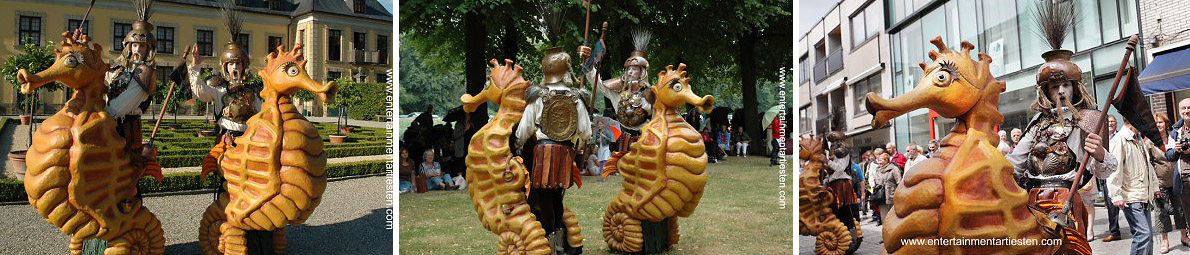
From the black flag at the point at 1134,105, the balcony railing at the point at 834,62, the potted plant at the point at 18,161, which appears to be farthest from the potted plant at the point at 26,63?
the black flag at the point at 1134,105

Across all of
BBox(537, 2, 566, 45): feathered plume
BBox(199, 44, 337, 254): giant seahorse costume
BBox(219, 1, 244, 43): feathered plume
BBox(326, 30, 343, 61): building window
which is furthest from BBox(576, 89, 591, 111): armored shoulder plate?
BBox(326, 30, 343, 61): building window

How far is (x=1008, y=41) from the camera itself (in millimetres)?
6145

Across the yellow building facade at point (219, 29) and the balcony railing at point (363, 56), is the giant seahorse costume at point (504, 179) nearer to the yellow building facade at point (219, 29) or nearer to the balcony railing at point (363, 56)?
the yellow building facade at point (219, 29)

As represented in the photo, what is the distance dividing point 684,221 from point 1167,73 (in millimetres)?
4370

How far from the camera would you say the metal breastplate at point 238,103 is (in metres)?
4.85

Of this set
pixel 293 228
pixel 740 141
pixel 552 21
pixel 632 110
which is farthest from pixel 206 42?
pixel 740 141

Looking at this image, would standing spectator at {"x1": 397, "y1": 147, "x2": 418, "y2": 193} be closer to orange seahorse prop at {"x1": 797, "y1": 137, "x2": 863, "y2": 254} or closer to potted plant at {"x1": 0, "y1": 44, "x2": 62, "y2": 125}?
potted plant at {"x1": 0, "y1": 44, "x2": 62, "y2": 125}

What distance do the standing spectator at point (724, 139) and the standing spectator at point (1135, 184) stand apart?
8.18m

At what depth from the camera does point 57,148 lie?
12.5 ft

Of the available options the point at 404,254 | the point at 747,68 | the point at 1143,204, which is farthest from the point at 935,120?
the point at 747,68

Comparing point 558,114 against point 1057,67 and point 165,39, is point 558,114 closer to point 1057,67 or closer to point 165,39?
point 1057,67

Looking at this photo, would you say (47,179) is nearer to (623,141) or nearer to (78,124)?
(78,124)

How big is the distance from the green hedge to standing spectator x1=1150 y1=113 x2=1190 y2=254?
6083mm

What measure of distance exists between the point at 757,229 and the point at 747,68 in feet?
22.3
